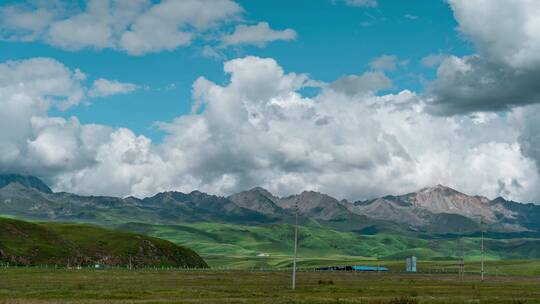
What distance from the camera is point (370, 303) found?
79.4 meters

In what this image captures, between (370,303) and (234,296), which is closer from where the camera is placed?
(370,303)

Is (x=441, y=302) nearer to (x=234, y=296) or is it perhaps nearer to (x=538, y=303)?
(x=538, y=303)

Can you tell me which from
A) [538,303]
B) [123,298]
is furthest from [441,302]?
[123,298]

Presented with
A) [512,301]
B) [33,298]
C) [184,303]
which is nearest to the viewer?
[184,303]

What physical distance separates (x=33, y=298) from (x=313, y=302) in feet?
122

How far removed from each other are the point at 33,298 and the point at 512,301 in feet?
219

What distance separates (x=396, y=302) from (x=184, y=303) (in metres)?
27.1

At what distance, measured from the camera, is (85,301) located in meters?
76.8

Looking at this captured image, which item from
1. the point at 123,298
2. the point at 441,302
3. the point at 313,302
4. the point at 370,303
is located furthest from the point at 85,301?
the point at 441,302

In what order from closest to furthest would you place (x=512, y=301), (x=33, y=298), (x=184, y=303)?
1. (x=184, y=303)
2. (x=33, y=298)
3. (x=512, y=301)

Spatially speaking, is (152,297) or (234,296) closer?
(152,297)

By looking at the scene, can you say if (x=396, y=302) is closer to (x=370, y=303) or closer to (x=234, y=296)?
(x=370, y=303)

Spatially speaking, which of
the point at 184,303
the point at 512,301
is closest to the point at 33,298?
the point at 184,303

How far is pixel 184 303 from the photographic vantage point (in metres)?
75.9
